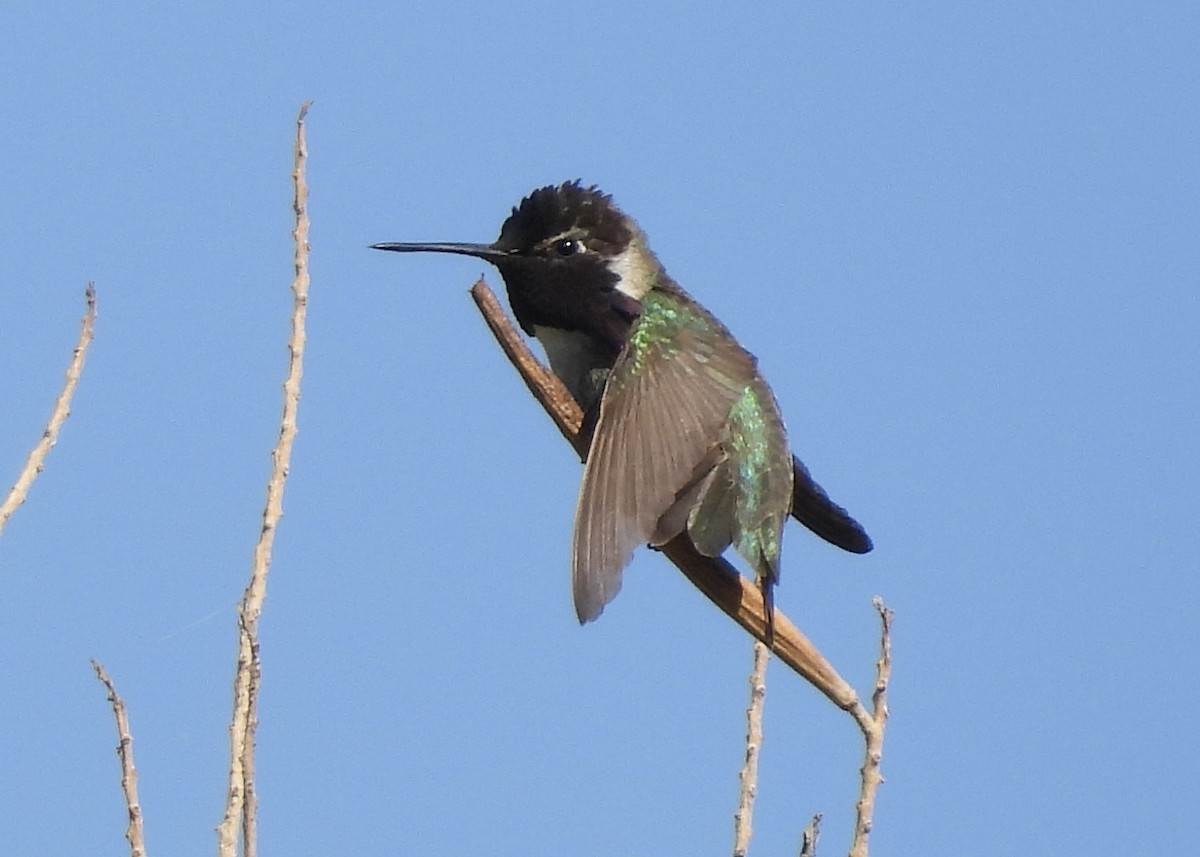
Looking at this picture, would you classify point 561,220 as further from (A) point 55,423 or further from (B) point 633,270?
(A) point 55,423

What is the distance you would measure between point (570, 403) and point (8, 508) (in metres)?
1.61

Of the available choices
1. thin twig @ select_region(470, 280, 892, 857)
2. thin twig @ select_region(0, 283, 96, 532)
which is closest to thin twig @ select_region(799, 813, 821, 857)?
thin twig @ select_region(470, 280, 892, 857)

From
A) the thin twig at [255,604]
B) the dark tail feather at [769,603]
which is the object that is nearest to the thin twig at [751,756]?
the dark tail feather at [769,603]

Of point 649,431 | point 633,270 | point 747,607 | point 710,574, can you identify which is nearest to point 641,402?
point 649,431

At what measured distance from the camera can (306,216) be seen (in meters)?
4.10

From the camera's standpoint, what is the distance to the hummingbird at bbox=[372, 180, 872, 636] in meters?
Result: 4.53

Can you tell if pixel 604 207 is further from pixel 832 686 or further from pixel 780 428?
pixel 832 686

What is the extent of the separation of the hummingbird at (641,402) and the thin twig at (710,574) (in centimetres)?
5

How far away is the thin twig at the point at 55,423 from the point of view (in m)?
4.04

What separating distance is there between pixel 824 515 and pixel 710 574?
2.95 ft

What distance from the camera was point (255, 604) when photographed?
379cm

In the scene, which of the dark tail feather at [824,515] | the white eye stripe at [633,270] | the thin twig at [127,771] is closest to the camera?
the thin twig at [127,771]

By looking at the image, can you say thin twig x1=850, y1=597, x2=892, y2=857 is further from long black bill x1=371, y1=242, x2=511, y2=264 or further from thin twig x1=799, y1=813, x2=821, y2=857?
long black bill x1=371, y1=242, x2=511, y2=264

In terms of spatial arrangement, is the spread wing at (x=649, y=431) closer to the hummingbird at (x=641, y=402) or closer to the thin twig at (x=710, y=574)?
the hummingbird at (x=641, y=402)
